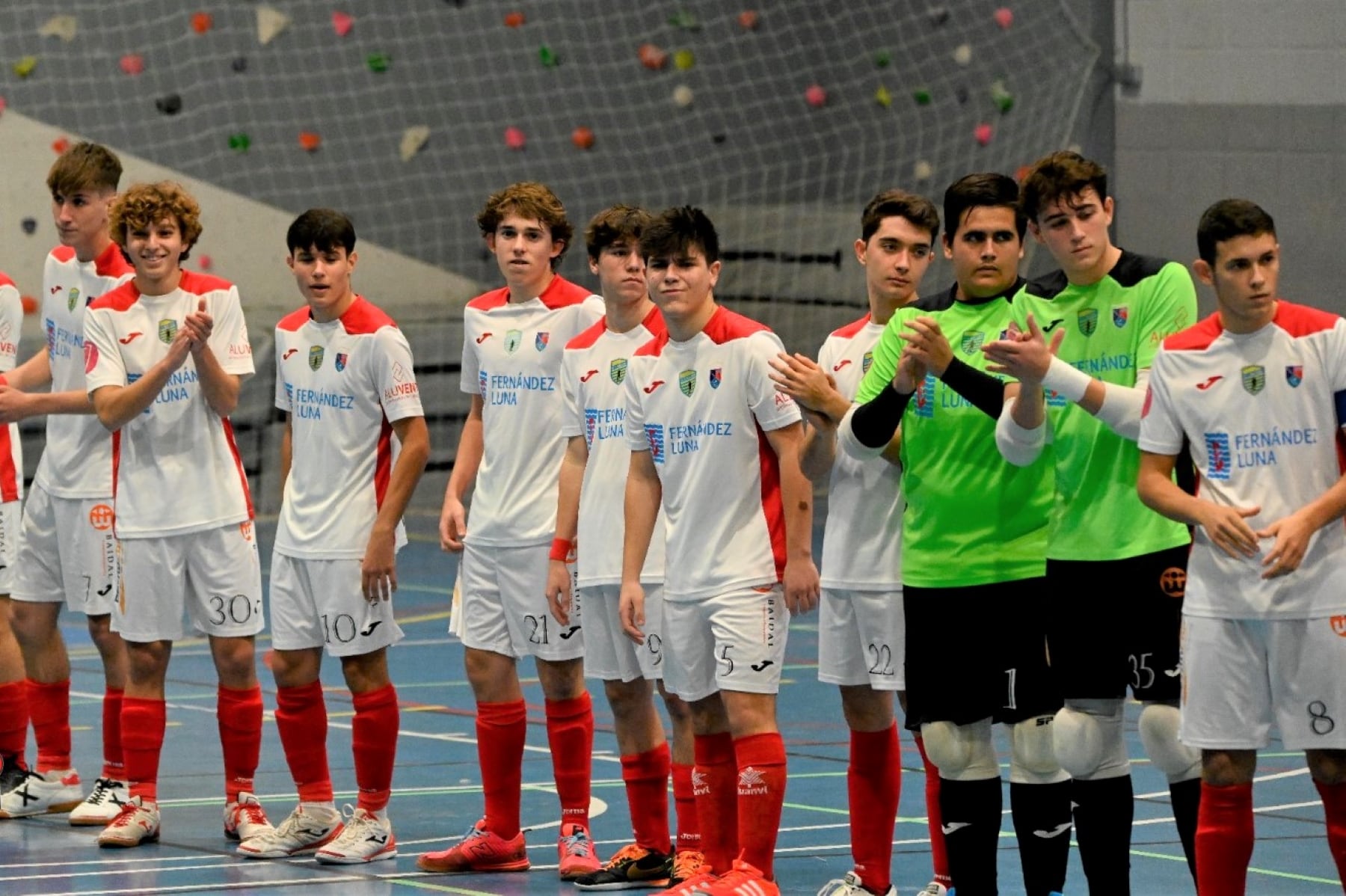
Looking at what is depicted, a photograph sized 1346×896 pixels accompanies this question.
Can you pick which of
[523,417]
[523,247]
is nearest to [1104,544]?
[523,417]

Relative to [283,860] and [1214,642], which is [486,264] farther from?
[1214,642]

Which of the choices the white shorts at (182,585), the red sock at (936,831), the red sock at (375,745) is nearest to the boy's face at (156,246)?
the white shorts at (182,585)

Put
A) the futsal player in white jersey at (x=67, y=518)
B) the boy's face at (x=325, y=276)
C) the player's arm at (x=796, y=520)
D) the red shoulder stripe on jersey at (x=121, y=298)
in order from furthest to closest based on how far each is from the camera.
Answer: the futsal player in white jersey at (x=67, y=518) → the red shoulder stripe on jersey at (x=121, y=298) → the boy's face at (x=325, y=276) → the player's arm at (x=796, y=520)

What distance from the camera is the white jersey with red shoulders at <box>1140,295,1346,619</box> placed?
4.46 meters

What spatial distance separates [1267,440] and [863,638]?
128cm

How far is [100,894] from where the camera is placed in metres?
5.65

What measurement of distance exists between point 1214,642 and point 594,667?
193 centimetres

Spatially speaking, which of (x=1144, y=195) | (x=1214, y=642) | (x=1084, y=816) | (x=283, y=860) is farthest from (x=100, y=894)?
(x=1144, y=195)

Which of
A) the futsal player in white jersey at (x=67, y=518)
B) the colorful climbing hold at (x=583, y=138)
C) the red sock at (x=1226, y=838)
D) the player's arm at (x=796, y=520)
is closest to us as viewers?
the red sock at (x=1226, y=838)

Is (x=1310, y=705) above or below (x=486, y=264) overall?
below

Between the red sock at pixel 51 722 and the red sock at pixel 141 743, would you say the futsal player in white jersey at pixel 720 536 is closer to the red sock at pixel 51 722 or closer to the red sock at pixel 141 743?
the red sock at pixel 141 743

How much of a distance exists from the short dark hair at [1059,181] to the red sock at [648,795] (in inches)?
75.4

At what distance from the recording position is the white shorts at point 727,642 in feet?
17.3

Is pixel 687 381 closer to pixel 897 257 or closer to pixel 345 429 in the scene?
pixel 897 257
